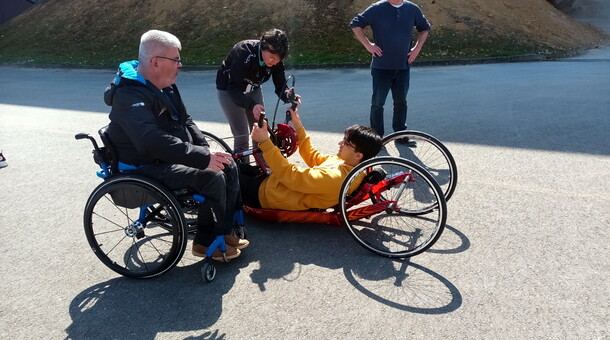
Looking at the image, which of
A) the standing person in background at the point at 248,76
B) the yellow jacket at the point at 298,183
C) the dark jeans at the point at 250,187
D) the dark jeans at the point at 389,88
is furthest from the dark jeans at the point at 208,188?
the dark jeans at the point at 389,88

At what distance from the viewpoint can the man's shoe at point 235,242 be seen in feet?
11.3

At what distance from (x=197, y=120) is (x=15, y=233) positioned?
12.9 feet

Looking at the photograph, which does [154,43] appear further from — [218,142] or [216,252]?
[218,142]

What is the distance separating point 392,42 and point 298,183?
108 inches

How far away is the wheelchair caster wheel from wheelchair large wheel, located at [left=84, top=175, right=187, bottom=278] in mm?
173

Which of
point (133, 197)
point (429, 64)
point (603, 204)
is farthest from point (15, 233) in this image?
point (429, 64)

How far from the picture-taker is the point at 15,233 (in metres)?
3.99

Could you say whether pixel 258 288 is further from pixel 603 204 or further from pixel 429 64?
pixel 429 64

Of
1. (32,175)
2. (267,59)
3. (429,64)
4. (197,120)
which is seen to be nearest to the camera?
(267,59)

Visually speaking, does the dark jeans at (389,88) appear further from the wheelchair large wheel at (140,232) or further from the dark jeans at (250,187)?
the wheelchair large wheel at (140,232)

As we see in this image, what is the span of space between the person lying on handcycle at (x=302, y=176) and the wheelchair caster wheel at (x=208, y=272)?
2.56 ft

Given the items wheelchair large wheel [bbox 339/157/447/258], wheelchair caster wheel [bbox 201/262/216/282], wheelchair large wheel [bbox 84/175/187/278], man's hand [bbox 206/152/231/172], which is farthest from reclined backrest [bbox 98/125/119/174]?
wheelchair large wheel [bbox 339/157/447/258]

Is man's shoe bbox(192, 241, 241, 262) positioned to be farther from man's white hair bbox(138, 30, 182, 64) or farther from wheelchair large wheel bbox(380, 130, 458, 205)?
wheelchair large wheel bbox(380, 130, 458, 205)

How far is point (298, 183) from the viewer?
3.57 metres
